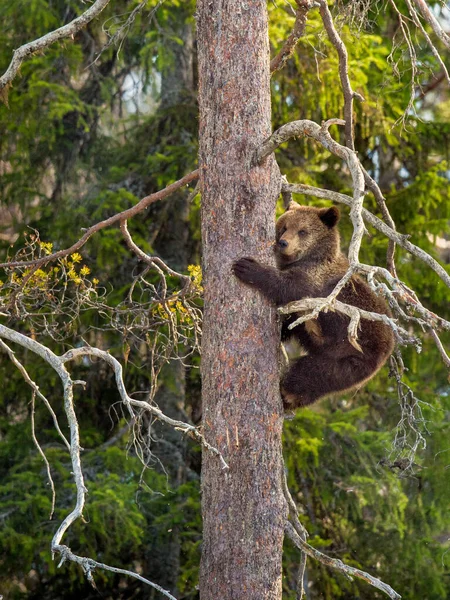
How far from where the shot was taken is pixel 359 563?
10047mm

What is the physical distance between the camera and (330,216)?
6.59 m

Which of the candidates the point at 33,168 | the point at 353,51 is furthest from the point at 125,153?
the point at 353,51

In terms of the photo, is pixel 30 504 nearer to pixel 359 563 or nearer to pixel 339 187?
pixel 359 563

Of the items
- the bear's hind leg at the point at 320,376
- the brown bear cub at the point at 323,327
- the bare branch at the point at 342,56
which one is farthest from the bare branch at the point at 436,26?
the bear's hind leg at the point at 320,376

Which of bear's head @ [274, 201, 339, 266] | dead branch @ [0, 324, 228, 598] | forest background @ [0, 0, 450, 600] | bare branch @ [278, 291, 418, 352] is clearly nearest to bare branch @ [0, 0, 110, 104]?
dead branch @ [0, 324, 228, 598]

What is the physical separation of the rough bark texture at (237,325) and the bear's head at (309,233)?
1.09m

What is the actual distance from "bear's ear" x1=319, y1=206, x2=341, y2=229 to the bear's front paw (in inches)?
62.2

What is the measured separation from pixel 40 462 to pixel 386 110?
18.8 ft

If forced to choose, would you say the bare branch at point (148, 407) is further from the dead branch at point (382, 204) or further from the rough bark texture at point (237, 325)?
the dead branch at point (382, 204)

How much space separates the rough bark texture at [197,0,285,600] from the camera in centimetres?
503

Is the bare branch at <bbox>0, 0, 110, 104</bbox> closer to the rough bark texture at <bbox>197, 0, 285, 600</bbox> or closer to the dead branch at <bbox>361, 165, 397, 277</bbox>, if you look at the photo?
the rough bark texture at <bbox>197, 0, 285, 600</bbox>

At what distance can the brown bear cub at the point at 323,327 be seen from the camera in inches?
240

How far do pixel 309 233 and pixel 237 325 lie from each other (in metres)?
1.67

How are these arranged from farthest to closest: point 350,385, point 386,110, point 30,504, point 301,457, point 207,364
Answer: point 386,110, point 301,457, point 30,504, point 350,385, point 207,364
